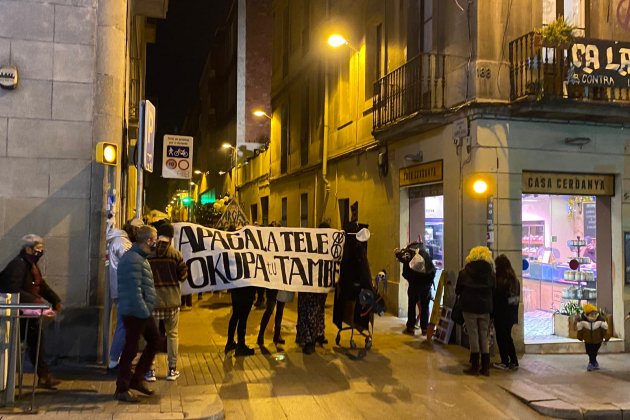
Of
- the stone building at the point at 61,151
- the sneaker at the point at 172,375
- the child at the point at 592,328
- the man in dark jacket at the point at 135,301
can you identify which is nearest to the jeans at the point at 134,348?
the man in dark jacket at the point at 135,301

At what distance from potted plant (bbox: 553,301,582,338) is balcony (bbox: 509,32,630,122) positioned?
3.36 meters

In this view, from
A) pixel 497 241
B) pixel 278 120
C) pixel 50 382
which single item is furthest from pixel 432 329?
pixel 278 120

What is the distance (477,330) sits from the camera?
309 inches

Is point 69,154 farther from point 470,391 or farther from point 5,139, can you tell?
point 470,391

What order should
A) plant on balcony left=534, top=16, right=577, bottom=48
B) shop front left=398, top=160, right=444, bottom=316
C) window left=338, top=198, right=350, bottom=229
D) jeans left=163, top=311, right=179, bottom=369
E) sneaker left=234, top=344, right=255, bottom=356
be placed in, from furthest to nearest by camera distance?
1. window left=338, top=198, right=350, bottom=229
2. shop front left=398, top=160, right=444, bottom=316
3. plant on balcony left=534, top=16, right=577, bottom=48
4. sneaker left=234, top=344, right=255, bottom=356
5. jeans left=163, top=311, right=179, bottom=369

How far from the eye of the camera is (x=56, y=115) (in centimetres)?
792

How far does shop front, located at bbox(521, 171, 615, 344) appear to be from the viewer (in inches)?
402

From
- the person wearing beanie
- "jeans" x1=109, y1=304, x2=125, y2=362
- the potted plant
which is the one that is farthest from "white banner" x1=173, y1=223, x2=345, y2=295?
the potted plant

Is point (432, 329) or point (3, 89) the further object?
point (432, 329)

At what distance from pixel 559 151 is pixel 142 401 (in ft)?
25.7

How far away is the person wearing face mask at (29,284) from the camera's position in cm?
624

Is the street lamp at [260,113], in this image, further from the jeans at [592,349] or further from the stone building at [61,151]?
the jeans at [592,349]

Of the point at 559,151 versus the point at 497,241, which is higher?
the point at 559,151

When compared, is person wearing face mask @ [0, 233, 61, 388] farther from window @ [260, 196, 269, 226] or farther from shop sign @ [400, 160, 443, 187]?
window @ [260, 196, 269, 226]
